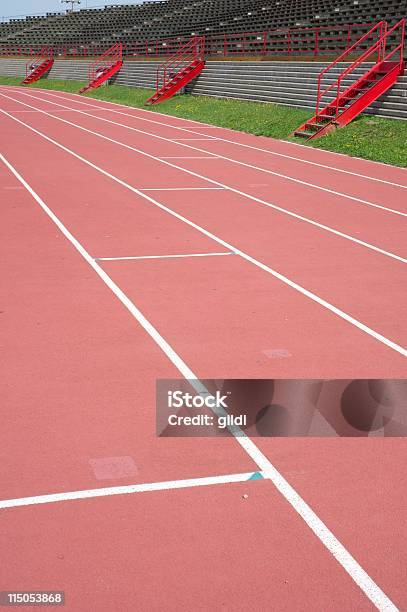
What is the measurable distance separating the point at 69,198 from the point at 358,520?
33.5 feet

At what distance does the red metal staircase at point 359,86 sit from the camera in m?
21.5

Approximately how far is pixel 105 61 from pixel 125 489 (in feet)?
153

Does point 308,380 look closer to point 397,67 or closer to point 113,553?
point 113,553

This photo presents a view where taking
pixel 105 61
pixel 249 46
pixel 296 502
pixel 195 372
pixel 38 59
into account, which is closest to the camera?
pixel 296 502

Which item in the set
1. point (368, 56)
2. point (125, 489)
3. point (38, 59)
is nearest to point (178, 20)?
point (38, 59)

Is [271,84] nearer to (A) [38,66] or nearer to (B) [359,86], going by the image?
(B) [359,86]

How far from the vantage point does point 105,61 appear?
47250 millimetres

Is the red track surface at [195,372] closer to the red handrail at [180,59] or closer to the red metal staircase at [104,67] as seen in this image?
the red handrail at [180,59]

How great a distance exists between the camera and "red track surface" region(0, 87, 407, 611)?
3.56 metres

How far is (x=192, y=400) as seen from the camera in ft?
17.7

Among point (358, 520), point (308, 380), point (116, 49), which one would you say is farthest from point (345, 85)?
point (116, 49)

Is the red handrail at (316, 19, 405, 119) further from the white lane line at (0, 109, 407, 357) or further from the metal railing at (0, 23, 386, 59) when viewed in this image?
the white lane line at (0, 109, 407, 357)

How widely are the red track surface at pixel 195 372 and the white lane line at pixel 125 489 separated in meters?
0.05

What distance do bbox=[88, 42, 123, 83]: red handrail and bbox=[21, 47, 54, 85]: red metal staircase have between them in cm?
672
